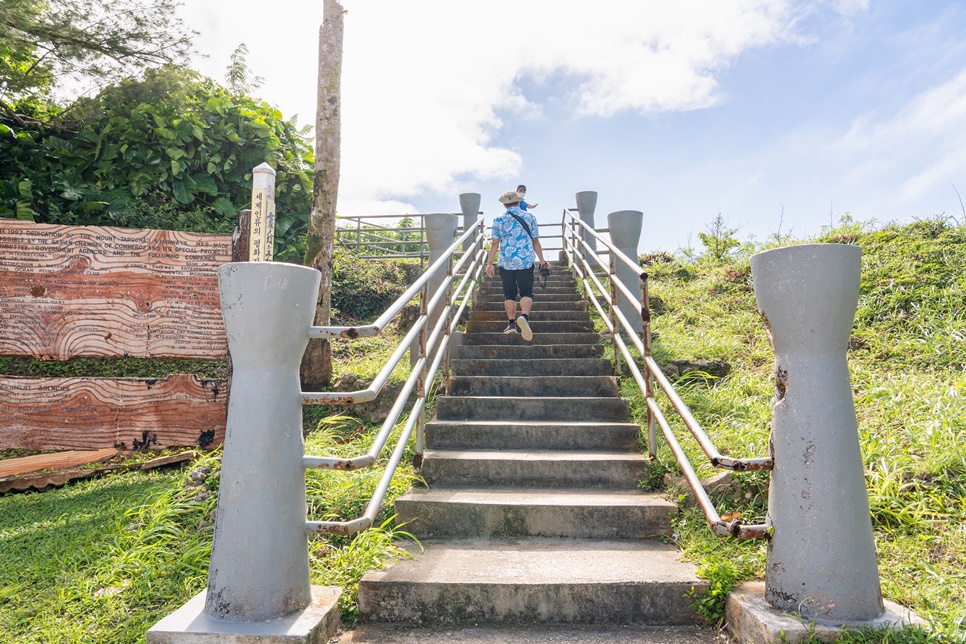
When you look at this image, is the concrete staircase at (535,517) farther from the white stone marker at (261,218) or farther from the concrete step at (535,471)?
the white stone marker at (261,218)

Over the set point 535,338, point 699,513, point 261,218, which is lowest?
point 699,513

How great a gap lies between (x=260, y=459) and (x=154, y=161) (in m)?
7.85

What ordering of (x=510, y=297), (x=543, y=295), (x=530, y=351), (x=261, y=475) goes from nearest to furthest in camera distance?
(x=261, y=475) < (x=530, y=351) < (x=510, y=297) < (x=543, y=295)

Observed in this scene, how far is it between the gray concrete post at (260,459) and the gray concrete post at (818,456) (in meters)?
1.74

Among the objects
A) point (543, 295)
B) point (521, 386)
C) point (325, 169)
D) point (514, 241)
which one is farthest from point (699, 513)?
point (325, 169)

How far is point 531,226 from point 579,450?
2.75 meters

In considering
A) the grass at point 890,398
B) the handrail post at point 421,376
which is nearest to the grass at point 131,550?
the handrail post at point 421,376

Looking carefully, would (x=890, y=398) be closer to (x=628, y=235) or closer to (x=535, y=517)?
(x=535, y=517)

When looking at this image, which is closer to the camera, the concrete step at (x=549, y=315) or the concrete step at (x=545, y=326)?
the concrete step at (x=545, y=326)

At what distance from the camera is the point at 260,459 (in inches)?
80.7

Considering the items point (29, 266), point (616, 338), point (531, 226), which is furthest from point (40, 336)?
point (616, 338)

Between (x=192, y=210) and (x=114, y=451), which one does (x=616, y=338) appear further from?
(x=192, y=210)

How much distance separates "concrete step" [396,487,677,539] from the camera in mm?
3088

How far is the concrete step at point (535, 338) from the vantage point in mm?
5820
